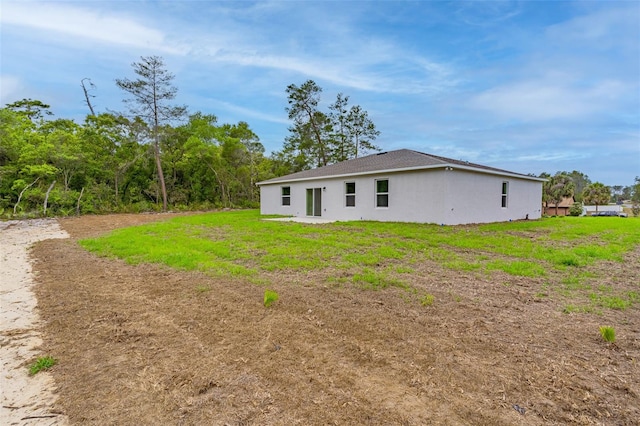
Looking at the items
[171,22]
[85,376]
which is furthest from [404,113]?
[85,376]

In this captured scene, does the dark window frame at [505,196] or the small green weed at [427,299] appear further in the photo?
the dark window frame at [505,196]

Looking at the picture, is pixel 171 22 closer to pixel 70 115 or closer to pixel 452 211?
pixel 452 211

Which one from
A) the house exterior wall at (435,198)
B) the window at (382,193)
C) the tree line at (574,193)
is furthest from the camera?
the tree line at (574,193)

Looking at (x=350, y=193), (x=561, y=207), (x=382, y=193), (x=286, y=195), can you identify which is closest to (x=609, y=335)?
(x=382, y=193)

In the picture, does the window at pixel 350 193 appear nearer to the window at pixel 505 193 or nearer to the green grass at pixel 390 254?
the green grass at pixel 390 254

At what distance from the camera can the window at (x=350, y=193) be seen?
13797mm

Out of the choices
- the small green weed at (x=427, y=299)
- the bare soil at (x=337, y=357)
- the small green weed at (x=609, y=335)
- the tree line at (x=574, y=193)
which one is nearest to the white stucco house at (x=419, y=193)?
the bare soil at (x=337, y=357)

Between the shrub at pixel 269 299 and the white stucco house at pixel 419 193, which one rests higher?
the white stucco house at pixel 419 193

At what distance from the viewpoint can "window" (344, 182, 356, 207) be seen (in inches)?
543

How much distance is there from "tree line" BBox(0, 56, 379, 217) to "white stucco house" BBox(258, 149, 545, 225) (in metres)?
11.1

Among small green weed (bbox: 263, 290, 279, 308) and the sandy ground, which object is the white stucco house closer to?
small green weed (bbox: 263, 290, 279, 308)

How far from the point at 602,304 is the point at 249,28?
1214 centimetres

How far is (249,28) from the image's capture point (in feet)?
36.0

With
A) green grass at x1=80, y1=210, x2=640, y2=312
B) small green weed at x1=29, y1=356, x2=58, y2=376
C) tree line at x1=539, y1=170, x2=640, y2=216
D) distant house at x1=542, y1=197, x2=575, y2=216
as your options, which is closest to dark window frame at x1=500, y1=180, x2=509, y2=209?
green grass at x1=80, y1=210, x2=640, y2=312
